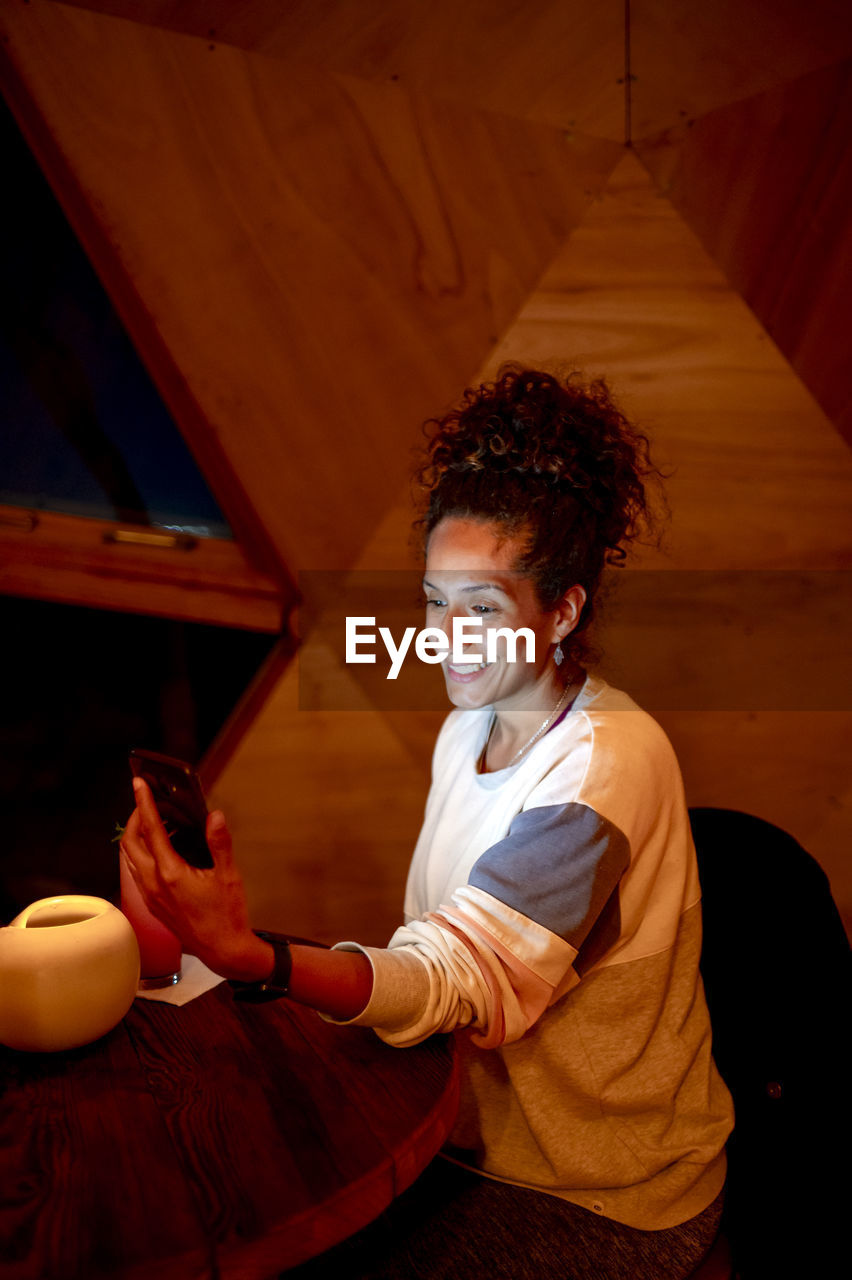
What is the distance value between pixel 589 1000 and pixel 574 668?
48 centimetres

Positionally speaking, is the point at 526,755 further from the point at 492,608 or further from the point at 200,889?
the point at 200,889

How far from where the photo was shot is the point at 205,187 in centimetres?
192

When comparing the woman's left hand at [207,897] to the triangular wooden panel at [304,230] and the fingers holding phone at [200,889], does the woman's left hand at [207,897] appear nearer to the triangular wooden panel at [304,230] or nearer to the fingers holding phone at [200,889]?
the fingers holding phone at [200,889]

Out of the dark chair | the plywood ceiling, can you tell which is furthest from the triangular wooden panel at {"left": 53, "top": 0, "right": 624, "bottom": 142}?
the dark chair

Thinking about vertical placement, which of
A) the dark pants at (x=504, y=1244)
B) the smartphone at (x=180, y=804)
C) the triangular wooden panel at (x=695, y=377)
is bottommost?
the dark pants at (x=504, y=1244)

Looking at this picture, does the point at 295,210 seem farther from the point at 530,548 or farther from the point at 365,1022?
the point at 365,1022

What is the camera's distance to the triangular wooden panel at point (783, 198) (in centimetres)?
203

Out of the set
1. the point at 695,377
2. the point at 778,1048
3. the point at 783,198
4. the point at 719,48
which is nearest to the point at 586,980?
the point at 778,1048

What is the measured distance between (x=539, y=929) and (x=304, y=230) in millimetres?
1467

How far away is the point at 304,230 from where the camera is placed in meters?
1.98

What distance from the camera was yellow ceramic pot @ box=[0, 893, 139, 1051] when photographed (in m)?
1.07

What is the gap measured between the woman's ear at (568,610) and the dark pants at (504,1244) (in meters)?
0.75

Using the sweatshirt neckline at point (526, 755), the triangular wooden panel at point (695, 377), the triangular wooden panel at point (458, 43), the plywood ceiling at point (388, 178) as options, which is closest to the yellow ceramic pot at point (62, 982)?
the sweatshirt neckline at point (526, 755)

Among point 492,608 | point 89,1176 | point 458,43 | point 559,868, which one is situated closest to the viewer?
point 89,1176
